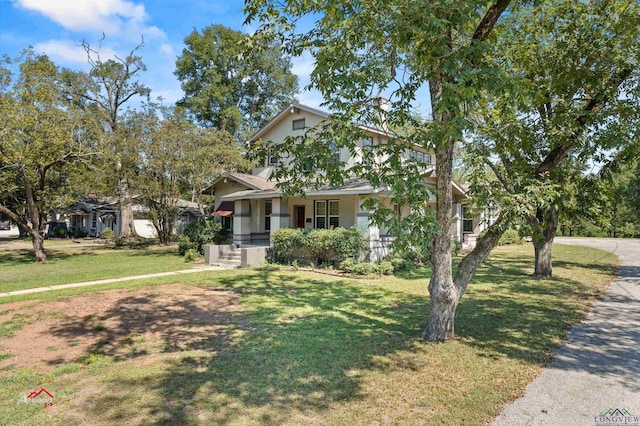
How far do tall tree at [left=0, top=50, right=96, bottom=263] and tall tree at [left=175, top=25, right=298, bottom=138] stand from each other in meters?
20.4

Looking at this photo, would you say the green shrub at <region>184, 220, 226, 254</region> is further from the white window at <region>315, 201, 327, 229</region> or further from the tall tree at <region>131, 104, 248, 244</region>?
the white window at <region>315, 201, 327, 229</region>

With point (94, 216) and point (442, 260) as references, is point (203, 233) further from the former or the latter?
point (94, 216)

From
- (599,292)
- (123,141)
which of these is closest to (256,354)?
(599,292)

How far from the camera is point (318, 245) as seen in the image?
14.6 m

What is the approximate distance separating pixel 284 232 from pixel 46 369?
435 inches

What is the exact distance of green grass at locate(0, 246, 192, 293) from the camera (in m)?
12.2

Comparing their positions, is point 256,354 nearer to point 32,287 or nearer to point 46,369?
point 46,369

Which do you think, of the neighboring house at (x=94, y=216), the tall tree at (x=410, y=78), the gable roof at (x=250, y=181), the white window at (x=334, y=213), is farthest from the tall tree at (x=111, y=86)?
the tall tree at (x=410, y=78)

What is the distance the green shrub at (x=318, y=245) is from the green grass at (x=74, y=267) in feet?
13.5

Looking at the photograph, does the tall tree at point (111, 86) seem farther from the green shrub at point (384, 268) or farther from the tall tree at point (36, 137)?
the green shrub at point (384, 268)

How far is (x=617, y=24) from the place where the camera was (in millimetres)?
6836

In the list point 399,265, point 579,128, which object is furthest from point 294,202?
point 579,128

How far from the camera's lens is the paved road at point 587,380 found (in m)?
3.80

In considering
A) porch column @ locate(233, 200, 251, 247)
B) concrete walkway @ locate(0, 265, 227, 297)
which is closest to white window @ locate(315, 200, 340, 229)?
porch column @ locate(233, 200, 251, 247)
